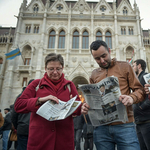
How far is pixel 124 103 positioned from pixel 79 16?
63.0 ft

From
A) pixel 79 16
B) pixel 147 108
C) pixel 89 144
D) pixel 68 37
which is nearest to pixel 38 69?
pixel 68 37

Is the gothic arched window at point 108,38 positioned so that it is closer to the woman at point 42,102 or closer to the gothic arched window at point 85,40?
the gothic arched window at point 85,40

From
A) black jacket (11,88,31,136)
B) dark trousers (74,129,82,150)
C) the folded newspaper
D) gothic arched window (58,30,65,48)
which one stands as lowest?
dark trousers (74,129,82,150)

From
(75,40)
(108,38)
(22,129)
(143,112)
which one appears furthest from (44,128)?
(108,38)

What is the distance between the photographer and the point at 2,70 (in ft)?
62.6

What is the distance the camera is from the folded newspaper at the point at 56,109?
5.06 feet

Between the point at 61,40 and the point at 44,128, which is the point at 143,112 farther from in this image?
the point at 61,40

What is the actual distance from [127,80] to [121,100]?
0.42 metres

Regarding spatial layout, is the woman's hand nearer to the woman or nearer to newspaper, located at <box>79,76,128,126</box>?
the woman

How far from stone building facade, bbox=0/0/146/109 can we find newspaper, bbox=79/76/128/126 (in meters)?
14.1

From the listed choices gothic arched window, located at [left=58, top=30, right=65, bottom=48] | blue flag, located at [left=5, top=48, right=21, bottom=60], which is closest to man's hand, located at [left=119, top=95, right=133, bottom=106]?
blue flag, located at [left=5, top=48, right=21, bottom=60]

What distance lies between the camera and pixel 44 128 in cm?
170

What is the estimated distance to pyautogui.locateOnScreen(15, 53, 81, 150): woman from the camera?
165 cm

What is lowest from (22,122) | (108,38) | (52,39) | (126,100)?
(22,122)
